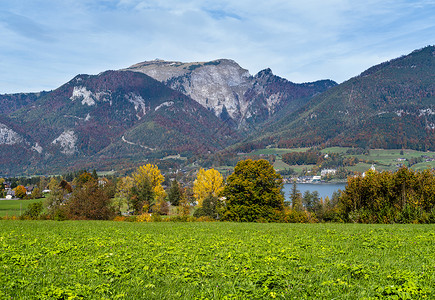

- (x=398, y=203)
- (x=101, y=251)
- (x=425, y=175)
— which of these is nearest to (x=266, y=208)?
(x=398, y=203)

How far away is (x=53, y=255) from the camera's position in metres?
13.0

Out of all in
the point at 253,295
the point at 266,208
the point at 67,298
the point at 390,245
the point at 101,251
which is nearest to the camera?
the point at 67,298

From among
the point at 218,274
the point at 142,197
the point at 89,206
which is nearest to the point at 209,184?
the point at 142,197

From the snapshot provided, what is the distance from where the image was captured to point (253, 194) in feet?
173

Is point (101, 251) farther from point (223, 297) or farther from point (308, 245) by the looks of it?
point (308, 245)

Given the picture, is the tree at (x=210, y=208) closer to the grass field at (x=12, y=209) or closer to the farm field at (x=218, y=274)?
the grass field at (x=12, y=209)

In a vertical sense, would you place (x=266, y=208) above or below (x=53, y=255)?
below

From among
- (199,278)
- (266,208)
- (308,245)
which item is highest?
(199,278)

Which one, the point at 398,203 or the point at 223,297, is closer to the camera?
the point at 223,297

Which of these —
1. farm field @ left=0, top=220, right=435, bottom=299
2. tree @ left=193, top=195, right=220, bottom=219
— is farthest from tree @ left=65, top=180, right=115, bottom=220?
farm field @ left=0, top=220, right=435, bottom=299

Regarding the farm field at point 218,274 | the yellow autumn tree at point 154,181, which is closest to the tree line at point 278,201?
the yellow autumn tree at point 154,181

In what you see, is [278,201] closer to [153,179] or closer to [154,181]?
[153,179]

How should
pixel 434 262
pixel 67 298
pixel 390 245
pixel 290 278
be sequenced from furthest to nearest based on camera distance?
pixel 390 245
pixel 434 262
pixel 290 278
pixel 67 298

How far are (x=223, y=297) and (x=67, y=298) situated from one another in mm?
3794
